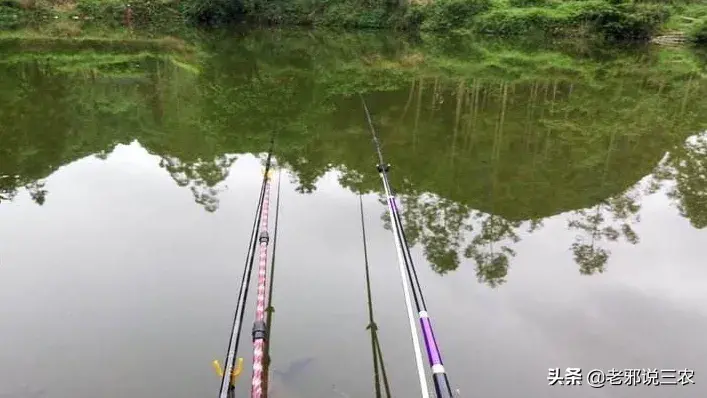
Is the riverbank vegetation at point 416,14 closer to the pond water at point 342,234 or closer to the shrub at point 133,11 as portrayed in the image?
the shrub at point 133,11

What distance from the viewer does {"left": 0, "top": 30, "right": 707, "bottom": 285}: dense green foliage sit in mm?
8828

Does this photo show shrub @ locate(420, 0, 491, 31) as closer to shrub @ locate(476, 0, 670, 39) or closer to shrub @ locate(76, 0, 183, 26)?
shrub @ locate(476, 0, 670, 39)

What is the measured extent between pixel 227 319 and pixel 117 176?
5.56m

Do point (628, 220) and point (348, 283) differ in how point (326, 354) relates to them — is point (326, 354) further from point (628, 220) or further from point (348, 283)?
point (628, 220)

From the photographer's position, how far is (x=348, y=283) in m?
6.30

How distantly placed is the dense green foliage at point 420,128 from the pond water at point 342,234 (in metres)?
0.08

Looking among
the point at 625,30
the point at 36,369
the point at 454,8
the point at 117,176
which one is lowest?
the point at 36,369

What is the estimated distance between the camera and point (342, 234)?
305 inches

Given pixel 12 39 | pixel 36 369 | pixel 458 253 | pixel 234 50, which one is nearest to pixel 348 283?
pixel 458 253

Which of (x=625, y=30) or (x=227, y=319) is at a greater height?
(x=625, y=30)

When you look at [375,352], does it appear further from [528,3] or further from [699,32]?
[528,3]

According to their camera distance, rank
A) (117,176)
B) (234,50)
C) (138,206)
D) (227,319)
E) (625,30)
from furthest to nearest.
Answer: (625,30), (234,50), (117,176), (138,206), (227,319)

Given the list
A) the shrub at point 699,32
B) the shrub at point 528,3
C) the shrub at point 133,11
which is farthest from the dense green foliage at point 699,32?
the shrub at point 133,11

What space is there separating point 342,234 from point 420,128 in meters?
6.73
